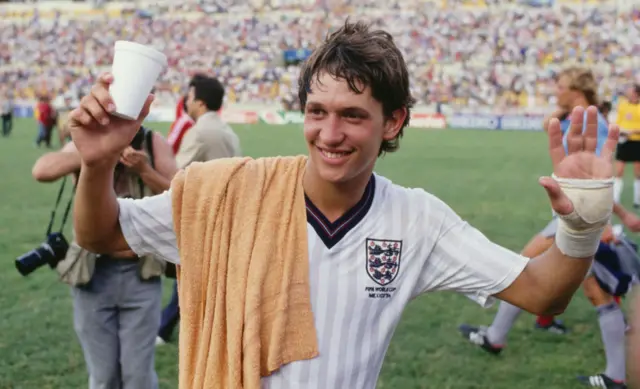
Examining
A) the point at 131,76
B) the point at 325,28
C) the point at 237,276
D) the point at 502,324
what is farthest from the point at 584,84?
the point at 325,28

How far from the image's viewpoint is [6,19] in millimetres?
56750

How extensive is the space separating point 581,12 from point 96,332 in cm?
4766

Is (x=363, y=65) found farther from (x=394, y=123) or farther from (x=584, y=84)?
(x=584, y=84)

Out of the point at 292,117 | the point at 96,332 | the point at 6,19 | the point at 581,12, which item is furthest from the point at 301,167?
the point at 6,19

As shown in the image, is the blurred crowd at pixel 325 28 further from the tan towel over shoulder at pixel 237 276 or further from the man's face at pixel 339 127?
the tan towel over shoulder at pixel 237 276

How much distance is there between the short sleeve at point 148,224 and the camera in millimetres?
2387

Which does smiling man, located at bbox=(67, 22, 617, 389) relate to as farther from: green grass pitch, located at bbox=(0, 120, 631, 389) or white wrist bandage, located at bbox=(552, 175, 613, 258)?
green grass pitch, located at bbox=(0, 120, 631, 389)

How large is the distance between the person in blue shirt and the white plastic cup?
3699mm

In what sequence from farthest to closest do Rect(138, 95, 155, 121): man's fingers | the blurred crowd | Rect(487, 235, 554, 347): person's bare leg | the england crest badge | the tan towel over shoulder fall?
the blurred crowd
Rect(487, 235, 554, 347): person's bare leg
the england crest badge
the tan towel over shoulder
Rect(138, 95, 155, 121): man's fingers

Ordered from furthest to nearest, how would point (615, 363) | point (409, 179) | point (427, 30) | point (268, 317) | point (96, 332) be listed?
point (427, 30), point (409, 179), point (615, 363), point (96, 332), point (268, 317)

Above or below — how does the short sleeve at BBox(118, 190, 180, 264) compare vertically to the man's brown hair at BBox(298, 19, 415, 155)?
below

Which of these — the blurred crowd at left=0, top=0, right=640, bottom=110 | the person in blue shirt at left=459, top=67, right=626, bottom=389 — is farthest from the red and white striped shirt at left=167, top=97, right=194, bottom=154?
the blurred crowd at left=0, top=0, right=640, bottom=110

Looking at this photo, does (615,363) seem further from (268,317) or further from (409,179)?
(409,179)

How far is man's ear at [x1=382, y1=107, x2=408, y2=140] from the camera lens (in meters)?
2.53
